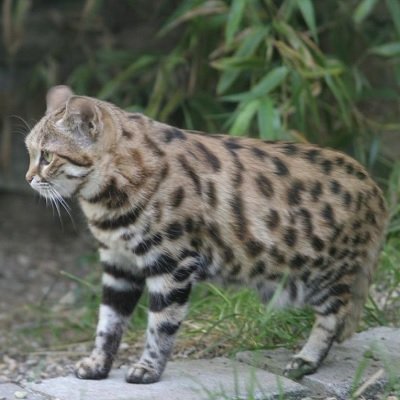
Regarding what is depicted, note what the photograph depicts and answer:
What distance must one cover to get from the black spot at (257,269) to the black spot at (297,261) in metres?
0.12

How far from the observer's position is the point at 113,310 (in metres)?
Answer: 4.46

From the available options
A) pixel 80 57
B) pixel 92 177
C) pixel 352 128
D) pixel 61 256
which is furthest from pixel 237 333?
pixel 80 57

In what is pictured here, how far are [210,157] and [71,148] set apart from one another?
60 centimetres

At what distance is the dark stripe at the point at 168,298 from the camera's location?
13.8 feet

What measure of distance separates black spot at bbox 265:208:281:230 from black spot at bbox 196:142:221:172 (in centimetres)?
28

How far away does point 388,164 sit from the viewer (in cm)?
660

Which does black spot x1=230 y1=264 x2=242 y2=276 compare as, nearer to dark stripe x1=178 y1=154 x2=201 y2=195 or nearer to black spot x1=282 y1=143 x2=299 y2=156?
dark stripe x1=178 y1=154 x2=201 y2=195

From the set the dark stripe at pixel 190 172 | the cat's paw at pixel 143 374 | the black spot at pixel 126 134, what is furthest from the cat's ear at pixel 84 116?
the cat's paw at pixel 143 374

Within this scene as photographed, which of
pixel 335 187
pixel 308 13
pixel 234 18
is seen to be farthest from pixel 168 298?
pixel 308 13

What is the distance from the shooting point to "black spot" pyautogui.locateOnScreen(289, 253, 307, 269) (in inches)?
174

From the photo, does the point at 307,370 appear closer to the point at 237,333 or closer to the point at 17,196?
the point at 237,333

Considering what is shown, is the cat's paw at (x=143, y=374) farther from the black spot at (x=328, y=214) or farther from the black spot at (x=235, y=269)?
the black spot at (x=328, y=214)

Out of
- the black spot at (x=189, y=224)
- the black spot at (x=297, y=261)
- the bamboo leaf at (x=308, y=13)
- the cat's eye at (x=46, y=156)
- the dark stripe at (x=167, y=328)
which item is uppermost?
the bamboo leaf at (x=308, y=13)

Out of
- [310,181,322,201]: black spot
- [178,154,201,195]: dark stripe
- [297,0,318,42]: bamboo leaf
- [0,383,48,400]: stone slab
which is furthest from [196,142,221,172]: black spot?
[297,0,318,42]: bamboo leaf
